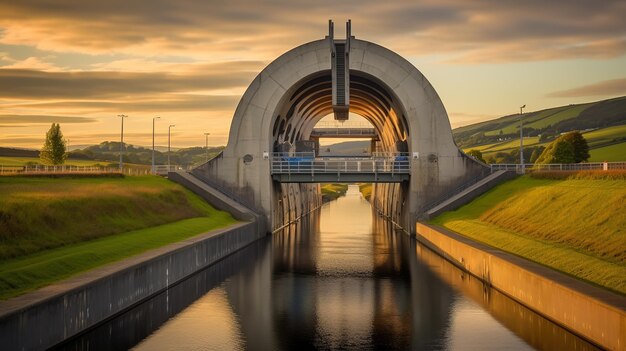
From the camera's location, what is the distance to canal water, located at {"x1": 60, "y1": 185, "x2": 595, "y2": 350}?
2230 centimetres

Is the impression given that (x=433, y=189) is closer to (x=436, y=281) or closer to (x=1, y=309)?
(x=436, y=281)

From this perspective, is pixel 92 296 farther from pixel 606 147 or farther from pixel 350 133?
pixel 606 147

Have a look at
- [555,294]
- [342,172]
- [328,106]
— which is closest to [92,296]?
[555,294]

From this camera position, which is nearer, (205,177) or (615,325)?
(615,325)

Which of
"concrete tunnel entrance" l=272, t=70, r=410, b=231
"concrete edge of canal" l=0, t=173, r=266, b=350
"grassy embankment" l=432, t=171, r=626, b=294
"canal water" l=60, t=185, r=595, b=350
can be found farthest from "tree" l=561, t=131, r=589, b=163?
"concrete edge of canal" l=0, t=173, r=266, b=350

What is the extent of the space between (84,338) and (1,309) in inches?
149

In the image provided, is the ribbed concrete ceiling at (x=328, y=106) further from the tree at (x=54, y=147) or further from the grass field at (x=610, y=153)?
the grass field at (x=610, y=153)

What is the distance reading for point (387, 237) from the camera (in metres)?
59.4

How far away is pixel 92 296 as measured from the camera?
76.6 feet

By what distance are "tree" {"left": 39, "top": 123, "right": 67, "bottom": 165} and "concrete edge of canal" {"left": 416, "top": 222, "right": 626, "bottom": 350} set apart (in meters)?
94.5

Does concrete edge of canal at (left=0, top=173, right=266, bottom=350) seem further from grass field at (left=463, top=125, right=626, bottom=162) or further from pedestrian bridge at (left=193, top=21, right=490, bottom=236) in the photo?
grass field at (left=463, top=125, right=626, bottom=162)

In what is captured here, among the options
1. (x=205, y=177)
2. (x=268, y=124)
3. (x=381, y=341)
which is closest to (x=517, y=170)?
(x=268, y=124)

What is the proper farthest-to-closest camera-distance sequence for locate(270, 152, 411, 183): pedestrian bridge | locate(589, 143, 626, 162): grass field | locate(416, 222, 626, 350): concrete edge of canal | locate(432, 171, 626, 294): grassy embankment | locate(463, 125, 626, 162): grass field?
1. locate(463, 125, 626, 162): grass field
2. locate(589, 143, 626, 162): grass field
3. locate(270, 152, 411, 183): pedestrian bridge
4. locate(432, 171, 626, 294): grassy embankment
5. locate(416, 222, 626, 350): concrete edge of canal

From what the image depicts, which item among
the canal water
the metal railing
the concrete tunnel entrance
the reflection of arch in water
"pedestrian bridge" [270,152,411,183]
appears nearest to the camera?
the reflection of arch in water
